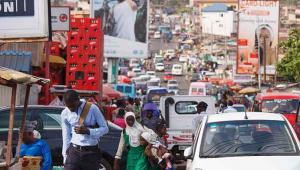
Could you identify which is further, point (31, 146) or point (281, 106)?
point (281, 106)

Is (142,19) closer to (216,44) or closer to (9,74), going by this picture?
(9,74)

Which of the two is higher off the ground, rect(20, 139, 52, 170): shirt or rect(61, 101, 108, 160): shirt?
rect(61, 101, 108, 160): shirt

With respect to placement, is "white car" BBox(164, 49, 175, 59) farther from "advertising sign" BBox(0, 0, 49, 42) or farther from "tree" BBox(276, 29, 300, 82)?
"advertising sign" BBox(0, 0, 49, 42)

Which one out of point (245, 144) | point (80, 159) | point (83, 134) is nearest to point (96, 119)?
point (83, 134)

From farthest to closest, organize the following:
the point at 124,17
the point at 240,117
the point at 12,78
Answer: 1. the point at 124,17
2. the point at 240,117
3. the point at 12,78

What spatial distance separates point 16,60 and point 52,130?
33.1 feet

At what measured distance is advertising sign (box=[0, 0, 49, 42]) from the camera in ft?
42.1

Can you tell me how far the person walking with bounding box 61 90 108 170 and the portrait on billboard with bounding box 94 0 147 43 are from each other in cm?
5368

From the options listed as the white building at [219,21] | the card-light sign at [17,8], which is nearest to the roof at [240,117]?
the card-light sign at [17,8]

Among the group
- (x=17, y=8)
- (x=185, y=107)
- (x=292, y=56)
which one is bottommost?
(x=292, y=56)

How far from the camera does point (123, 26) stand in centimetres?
6500

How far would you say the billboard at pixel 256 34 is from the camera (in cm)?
8812

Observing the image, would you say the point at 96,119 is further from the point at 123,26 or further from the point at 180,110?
the point at 123,26

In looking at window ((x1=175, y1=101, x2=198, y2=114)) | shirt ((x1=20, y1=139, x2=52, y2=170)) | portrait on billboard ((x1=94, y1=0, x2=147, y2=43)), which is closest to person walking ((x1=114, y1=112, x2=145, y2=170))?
shirt ((x1=20, y1=139, x2=52, y2=170))
